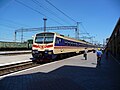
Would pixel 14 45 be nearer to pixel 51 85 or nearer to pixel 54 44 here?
pixel 54 44

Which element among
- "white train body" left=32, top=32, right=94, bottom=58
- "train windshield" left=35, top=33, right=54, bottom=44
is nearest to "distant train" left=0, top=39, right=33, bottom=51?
"train windshield" left=35, top=33, right=54, bottom=44

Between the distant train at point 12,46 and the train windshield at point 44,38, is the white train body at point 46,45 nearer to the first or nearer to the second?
the train windshield at point 44,38

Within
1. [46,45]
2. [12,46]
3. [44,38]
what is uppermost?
[44,38]

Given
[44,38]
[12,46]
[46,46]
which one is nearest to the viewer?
[46,46]

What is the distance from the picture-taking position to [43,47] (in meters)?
17.1

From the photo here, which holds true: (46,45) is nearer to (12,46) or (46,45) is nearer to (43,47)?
(43,47)

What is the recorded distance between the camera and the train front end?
55.1ft

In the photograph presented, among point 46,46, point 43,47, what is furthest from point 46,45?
point 43,47

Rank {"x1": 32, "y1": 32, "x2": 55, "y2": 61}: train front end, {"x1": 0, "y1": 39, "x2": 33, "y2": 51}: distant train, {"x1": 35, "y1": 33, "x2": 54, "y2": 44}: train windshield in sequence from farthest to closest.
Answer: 1. {"x1": 0, "y1": 39, "x2": 33, "y2": 51}: distant train
2. {"x1": 35, "y1": 33, "x2": 54, "y2": 44}: train windshield
3. {"x1": 32, "y1": 32, "x2": 55, "y2": 61}: train front end

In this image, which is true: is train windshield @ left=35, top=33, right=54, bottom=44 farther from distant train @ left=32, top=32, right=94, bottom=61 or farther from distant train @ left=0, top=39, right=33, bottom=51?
distant train @ left=0, top=39, right=33, bottom=51

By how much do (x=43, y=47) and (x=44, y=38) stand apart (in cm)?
105

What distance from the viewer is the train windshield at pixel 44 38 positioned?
686 inches

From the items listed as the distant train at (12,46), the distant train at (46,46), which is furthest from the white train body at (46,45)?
the distant train at (12,46)

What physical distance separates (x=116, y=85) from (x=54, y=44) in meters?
9.91
